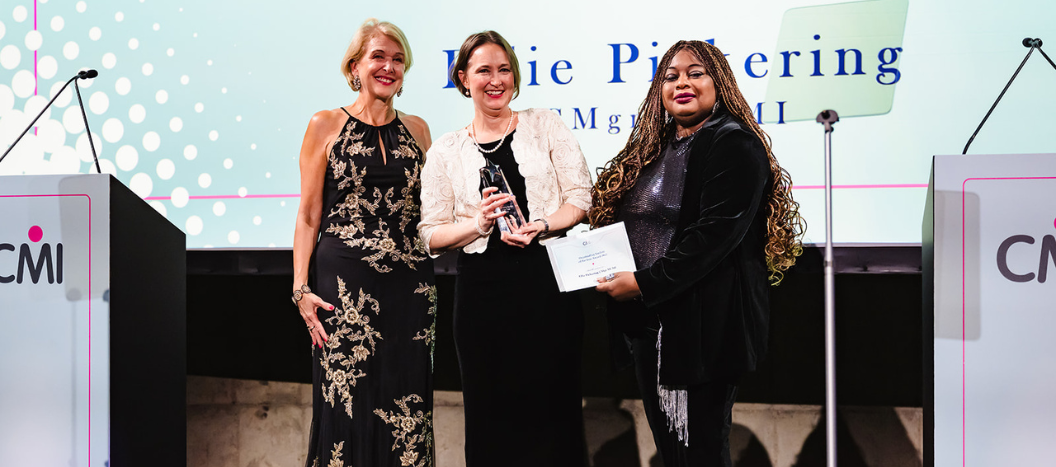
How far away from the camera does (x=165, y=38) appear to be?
3.35 m

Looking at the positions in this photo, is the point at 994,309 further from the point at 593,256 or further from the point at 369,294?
the point at 369,294

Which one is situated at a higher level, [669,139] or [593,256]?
[669,139]

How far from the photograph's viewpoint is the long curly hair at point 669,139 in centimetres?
201

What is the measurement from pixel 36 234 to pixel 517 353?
50.3 inches

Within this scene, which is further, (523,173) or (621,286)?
(523,173)

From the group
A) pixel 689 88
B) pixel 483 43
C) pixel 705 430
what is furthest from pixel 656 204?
pixel 483 43

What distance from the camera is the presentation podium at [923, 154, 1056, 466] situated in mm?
1704

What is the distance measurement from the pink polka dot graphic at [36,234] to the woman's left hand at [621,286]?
140 cm

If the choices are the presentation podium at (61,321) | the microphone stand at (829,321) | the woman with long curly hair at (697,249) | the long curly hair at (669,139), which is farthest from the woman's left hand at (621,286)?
the presentation podium at (61,321)

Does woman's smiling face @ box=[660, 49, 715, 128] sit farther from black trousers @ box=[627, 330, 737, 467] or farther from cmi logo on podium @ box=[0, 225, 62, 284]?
cmi logo on podium @ box=[0, 225, 62, 284]

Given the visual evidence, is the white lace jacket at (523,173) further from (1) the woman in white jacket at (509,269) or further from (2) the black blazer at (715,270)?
(2) the black blazer at (715,270)

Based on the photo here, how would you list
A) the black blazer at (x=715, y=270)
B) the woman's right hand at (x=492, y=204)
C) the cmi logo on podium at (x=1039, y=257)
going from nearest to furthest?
the cmi logo on podium at (x=1039, y=257) → the black blazer at (x=715, y=270) → the woman's right hand at (x=492, y=204)

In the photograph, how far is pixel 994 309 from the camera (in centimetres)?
172

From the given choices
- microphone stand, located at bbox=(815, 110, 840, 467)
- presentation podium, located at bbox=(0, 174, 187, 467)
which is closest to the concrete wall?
microphone stand, located at bbox=(815, 110, 840, 467)
